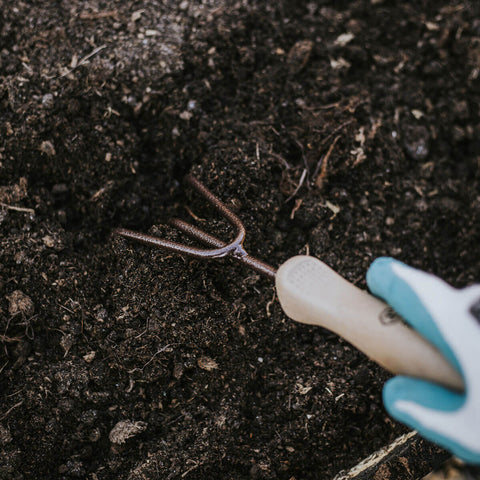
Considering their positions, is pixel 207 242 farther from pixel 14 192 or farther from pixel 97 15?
pixel 97 15

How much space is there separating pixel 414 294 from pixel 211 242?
0.61 metres

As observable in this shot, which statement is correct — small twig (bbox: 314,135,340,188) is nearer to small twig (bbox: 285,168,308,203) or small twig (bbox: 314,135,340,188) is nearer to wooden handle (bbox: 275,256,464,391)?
small twig (bbox: 285,168,308,203)

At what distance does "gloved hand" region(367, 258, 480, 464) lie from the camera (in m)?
0.73

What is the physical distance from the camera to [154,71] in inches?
59.9

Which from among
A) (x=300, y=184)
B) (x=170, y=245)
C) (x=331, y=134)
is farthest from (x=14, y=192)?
(x=331, y=134)

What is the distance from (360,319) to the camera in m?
0.92

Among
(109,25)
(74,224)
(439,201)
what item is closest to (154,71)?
(109,25)

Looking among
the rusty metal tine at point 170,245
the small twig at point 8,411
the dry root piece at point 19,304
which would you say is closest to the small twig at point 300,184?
the rusty metal tine at point 170,245

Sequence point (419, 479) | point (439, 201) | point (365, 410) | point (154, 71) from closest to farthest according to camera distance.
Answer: point (419, 479), point (365, 410), point (154, 71), point (439, 201)

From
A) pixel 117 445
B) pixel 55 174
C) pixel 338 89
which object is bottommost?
pixel 117 445

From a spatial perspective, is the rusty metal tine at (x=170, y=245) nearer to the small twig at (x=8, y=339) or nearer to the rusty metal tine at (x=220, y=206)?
the rusty metal tine at (x=220, y=206)

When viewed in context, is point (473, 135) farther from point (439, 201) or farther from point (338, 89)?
point (338, 89)

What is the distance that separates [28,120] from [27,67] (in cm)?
21

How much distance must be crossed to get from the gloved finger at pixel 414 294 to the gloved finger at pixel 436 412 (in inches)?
2.6
